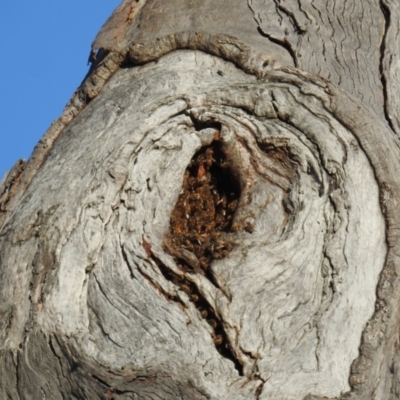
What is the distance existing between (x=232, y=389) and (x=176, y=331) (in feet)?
0.72

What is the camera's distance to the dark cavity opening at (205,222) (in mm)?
2408

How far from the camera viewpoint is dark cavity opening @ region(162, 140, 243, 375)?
2.41m

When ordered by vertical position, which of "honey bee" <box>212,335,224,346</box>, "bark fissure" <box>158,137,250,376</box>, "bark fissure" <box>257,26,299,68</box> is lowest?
"honey bee" <box>212,335,224,346</box>

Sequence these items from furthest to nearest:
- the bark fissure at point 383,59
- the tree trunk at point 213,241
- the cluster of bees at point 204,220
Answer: the bark fissure at point 383,59 → the cluster of bees at point 204,220 → the tree trunk at point 213,241

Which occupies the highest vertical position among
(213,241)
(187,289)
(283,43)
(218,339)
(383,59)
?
(383,59)

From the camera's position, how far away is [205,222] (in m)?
2.68

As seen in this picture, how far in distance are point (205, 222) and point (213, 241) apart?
17cm

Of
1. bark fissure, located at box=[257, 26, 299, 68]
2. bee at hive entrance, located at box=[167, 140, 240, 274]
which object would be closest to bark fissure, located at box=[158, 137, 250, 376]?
bee at hive entrance, located at box=[167, 140, 240, 274]

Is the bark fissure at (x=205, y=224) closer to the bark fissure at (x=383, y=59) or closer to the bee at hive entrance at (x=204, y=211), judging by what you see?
the bee at hive entrance at (x=204, y=211)

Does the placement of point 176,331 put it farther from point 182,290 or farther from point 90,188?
point 90,188

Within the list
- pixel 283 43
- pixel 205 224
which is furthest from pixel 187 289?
pixel 283 43

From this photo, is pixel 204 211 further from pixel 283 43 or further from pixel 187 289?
pixel 283 43

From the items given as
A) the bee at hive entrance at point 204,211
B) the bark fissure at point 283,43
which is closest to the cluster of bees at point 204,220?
the bee at hive entrance at point 204,211

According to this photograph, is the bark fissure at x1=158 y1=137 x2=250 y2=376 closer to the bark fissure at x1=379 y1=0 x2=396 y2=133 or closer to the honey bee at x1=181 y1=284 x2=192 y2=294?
the honey bee at x1=181 y1=284 x2=192 y2=294
